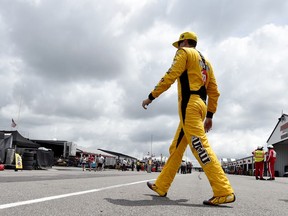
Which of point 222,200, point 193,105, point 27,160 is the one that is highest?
point 193,105

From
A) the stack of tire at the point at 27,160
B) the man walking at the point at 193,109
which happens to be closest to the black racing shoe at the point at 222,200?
the man walking at the point at 193,109

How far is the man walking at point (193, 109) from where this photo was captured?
364cm

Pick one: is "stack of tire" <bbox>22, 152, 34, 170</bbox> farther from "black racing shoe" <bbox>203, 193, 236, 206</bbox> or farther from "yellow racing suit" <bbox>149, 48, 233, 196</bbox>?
"black racing shoe" <bbox>203, 193, 236, 206</bbox>

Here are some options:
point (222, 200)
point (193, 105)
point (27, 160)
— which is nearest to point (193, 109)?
point (193, 105)

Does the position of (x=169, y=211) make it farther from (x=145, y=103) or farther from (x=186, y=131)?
(x=145, y=103)

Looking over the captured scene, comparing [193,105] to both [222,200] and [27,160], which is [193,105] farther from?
[27,160]

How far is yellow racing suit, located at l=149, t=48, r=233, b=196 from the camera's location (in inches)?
145

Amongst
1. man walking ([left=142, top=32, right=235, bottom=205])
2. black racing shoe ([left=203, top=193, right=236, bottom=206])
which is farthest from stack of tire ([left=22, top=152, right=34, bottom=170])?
black racing shoe ([left=203, top=193, right=236, bottom=206])

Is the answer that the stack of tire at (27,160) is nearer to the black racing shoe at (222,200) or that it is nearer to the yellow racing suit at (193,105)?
the yellow racing suit at (193,105)

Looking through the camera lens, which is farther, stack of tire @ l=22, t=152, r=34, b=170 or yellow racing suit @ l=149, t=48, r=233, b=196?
stack of tire @ l=22, t=152, r=34, b=170

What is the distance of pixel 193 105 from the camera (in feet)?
13.0

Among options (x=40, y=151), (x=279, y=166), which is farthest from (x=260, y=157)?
(x=279, y=166)

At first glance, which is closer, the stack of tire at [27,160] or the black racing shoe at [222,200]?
the black racing shoe at [222,200]

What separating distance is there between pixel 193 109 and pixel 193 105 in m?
0.05
